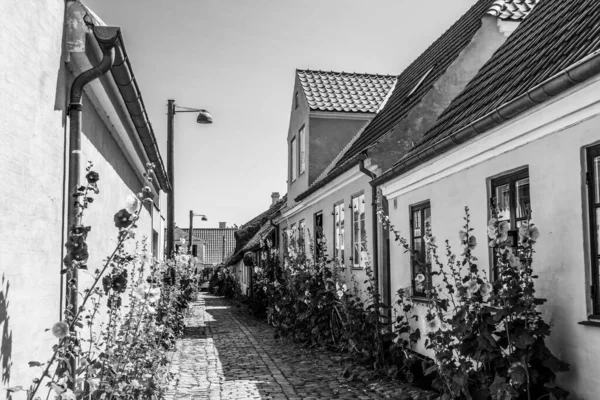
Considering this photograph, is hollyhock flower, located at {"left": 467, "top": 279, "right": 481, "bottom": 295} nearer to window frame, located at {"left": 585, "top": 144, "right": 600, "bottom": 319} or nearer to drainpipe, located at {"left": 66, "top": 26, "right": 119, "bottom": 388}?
window frame, located at {"left": 585, "top": 144, "right": 600, "bottom": 319}

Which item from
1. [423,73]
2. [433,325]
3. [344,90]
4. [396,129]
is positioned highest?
[344,90]

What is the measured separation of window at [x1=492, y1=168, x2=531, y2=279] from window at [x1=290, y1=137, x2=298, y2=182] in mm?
12102

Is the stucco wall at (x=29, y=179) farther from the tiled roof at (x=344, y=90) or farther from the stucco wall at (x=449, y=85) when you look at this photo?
the tiled roof at (x=344, y=90)

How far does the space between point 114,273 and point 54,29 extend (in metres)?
1.69

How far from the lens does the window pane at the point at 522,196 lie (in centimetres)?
596

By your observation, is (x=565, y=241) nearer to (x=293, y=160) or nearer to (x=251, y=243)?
(x=293, y=160)

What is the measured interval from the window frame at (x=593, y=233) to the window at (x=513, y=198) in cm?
95

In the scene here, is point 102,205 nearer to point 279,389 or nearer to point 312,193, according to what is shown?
point 279,389

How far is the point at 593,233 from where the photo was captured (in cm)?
476

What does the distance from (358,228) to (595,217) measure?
24.0ft

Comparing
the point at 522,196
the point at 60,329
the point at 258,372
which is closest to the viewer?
the point at 60,329

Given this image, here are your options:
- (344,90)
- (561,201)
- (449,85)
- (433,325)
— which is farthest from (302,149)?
(561,201)

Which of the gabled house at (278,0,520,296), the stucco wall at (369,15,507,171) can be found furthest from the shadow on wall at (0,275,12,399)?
the stucco wall at (369,15,507,171)

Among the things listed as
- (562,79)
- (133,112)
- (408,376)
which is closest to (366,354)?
(408,376)
